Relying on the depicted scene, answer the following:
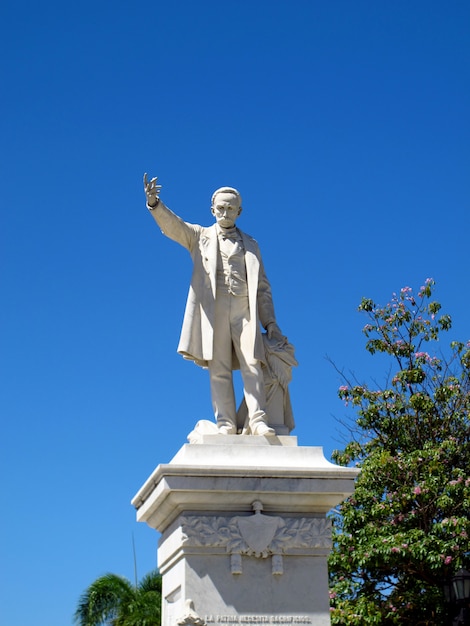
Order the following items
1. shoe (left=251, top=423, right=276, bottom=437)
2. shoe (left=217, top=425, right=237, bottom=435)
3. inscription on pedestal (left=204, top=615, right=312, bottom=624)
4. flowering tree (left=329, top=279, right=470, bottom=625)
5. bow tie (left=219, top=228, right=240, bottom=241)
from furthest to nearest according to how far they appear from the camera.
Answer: flowering tree (left=329, top=279, right=470, bottom=625) → bow tie (left=219, top=228, right=240, bottom=241) → shoe (left=217, top=425, right=237, bottom=435) → shoe (left=251, top=423, right=276, bottom=437) → inscription on pedestal (left=204, top=615, right=312, bottom=624)

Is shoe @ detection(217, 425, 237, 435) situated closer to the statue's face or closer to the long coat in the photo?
the long coat

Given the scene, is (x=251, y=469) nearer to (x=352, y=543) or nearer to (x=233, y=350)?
(x=233, y=350)

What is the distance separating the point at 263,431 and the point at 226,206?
2232 mm

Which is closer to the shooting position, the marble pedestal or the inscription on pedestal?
the inscription on pedestal

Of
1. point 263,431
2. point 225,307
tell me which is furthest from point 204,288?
point 263,431

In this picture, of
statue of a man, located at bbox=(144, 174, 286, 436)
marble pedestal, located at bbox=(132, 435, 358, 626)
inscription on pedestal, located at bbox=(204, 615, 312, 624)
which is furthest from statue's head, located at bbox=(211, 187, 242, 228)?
inscription on pedestal, located at bbox=(204, 615, 312, 624)

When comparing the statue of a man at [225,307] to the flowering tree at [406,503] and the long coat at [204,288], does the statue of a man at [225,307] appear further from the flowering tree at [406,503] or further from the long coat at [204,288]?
the flowering tree at [406,503]

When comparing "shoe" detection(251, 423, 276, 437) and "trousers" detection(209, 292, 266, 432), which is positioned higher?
"trousers" detection(209, 292, 266, 432)

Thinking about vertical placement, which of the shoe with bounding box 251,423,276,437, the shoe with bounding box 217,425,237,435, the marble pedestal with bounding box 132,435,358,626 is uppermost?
the shoe with bounding box 217,425,237,435

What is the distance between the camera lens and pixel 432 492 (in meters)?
16.4

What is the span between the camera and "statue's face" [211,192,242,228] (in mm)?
9086

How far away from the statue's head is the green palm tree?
825 inches

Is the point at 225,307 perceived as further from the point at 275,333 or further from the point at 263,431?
the point at 263,431

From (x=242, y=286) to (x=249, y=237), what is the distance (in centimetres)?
60
